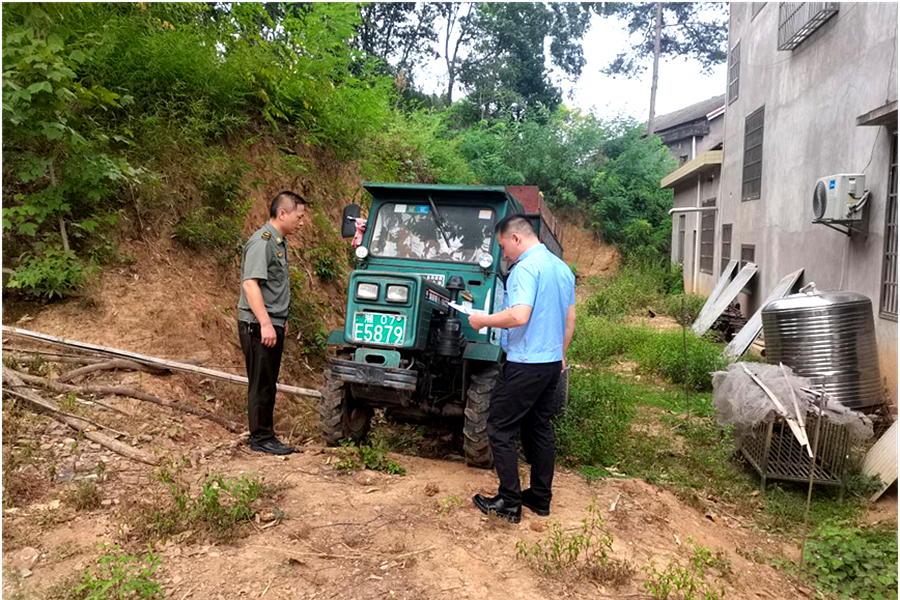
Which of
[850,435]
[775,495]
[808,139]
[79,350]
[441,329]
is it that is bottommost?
[775,495]

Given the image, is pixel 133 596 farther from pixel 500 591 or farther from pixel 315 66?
pixel 315 66

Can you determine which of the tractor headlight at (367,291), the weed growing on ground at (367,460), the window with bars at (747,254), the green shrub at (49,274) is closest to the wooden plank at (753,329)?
the window with bars at (747,254)

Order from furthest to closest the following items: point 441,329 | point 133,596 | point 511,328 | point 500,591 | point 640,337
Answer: point 640,337, point 441,329, point 511,328, point 500,591, point 133,596

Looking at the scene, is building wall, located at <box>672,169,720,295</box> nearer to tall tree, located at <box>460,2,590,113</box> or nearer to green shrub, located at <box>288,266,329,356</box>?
tall tree, located at <box>460,2,590,113</box>

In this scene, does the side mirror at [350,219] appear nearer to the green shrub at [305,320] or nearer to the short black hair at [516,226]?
the short black hair at [516,226]

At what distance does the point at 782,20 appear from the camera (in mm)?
1462

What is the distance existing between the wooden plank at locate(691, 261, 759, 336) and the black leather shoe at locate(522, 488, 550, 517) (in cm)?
812

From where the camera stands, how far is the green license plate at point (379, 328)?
420 centimetres

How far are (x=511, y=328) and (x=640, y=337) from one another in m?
7.61

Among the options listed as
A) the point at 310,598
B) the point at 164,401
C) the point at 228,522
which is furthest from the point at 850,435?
the point at 164,401

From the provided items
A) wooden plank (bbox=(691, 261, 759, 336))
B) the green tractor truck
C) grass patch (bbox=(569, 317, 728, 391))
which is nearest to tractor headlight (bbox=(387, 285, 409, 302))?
the green tractor truck

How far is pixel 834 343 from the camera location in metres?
5.97

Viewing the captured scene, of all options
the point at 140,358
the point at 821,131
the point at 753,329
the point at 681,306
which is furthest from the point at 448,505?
the point at 681,306

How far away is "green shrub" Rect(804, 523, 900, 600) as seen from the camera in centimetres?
369
